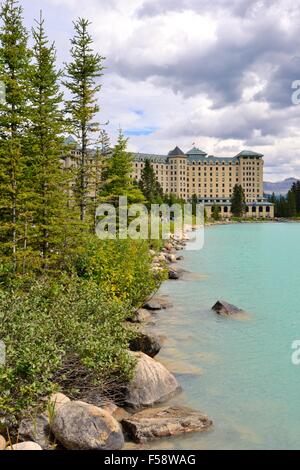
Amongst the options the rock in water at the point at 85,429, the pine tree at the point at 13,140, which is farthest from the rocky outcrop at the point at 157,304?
the rock in water at the point at 85,429

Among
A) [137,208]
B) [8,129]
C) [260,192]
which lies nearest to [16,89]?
[8,129]

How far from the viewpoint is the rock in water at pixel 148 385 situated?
35.8 ft

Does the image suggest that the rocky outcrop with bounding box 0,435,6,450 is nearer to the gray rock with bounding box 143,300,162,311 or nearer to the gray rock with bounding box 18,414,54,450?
the gray rock with bounding box 18,414,54,450

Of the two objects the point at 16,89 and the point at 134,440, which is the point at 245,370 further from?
the point at 16,89

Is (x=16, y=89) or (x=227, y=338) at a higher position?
(x=16, y=89)

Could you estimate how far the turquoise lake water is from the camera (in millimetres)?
9859

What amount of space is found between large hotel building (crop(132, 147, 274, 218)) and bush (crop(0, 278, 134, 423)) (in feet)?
582

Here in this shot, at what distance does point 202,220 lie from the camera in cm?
12912

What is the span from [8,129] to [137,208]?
2227cm

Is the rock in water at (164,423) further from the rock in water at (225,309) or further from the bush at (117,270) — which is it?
the rock in water at (225,309)

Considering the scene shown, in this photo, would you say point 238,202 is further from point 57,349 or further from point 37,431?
point 37,431

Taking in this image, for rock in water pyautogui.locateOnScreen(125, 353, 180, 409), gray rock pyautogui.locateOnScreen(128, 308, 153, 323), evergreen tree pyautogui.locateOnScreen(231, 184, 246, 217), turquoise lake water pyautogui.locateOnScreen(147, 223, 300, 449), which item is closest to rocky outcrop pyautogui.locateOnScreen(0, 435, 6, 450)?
turquoise lake water pyautogui.locateOnScreen(147, 223, 300, 449)

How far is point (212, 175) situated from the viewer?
194875mm

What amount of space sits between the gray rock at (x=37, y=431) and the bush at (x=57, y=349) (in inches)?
9.4
